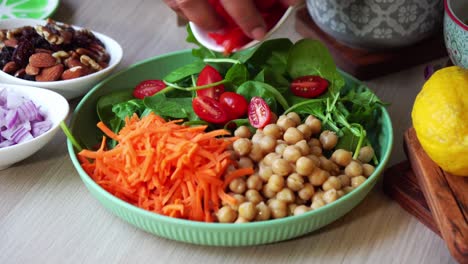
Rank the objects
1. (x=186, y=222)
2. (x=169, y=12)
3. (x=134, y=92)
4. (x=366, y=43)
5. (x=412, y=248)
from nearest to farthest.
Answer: (x=186, y=222) → (x=412, y=248) → (x=134, y=92) → (x=366, y=43) → (x=169, y=12)

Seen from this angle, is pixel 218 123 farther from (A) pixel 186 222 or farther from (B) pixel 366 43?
(B) pixel 366 43

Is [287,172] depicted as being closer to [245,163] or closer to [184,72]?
[245,163]

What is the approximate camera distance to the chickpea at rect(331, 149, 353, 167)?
3.95 ft

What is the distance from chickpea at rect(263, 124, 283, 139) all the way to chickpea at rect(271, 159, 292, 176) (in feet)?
0.30

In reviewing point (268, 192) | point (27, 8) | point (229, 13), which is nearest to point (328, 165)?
point (268, 192)

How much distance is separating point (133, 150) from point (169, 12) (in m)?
0.81

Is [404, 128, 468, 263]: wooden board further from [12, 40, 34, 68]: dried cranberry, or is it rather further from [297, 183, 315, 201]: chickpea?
[12, 40, 34, 68]: dried cranberry

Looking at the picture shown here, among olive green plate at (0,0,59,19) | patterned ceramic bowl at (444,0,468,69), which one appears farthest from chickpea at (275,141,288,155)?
olive green plate at (0,0,59,19)

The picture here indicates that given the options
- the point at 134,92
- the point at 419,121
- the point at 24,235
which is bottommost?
the point at 24,235

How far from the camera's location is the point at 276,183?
3.75 feet

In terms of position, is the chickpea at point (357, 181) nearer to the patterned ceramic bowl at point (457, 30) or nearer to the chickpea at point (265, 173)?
the chickpea at point (265, 173)

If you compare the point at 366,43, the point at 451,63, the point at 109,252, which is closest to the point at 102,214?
the point at 109,252

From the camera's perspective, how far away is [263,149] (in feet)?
3.98

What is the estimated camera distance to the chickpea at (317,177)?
1.16 m
